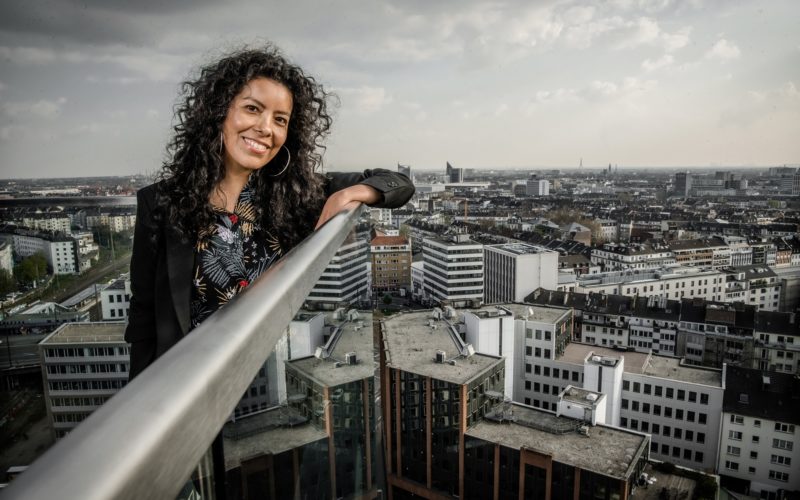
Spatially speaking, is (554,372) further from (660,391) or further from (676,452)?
(676,452)

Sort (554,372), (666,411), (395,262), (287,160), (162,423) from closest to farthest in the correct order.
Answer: (162,423), (287,160), (666,411), (554,372), (395,262)

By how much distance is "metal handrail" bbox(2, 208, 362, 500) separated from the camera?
0.14 metres

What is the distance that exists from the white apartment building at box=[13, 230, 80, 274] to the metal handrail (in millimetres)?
4574

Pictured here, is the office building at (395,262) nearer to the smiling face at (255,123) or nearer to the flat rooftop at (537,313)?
the flat rooftop at (537,313)

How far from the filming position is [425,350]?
802cm

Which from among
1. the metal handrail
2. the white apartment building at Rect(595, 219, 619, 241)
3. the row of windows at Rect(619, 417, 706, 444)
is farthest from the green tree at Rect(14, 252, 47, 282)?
the white apartment building at Rect(595, 219, 619, 241)

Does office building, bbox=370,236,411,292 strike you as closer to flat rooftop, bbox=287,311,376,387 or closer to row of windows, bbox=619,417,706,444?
row of windows, bbox=619,417,706,444

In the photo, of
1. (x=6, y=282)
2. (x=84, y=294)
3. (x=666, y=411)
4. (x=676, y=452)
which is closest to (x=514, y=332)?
(x=666, y=411)

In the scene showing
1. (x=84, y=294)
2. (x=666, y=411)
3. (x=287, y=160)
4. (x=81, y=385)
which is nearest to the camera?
(x=287, y=160)

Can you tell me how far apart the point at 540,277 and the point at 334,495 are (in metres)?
14.9

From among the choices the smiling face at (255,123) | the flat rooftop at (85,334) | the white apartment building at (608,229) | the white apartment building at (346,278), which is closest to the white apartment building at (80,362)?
the flat rooftop at (85,334)

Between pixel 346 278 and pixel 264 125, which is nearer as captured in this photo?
pixel 346 278

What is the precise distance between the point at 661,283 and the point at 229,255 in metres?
17.1

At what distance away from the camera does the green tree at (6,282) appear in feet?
13.8
